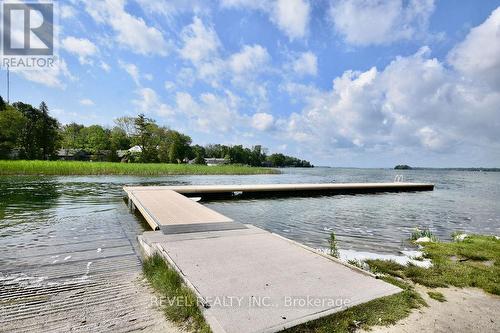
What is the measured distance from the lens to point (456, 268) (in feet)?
16.6

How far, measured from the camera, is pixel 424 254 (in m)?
6.20

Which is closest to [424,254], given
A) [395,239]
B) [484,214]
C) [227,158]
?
[395,239]

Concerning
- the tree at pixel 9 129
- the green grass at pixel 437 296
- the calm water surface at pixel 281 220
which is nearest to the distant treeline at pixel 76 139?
→ the tree at pixel 9 129

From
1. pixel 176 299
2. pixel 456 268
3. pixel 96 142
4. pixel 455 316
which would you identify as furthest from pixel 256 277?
pixel 96 142

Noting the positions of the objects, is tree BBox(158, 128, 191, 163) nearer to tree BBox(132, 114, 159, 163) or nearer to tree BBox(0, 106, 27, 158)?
Answer: tree BBox(132, 114, 159, 163)

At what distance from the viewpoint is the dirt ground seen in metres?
2.94

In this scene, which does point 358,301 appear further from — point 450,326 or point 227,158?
point 227,158

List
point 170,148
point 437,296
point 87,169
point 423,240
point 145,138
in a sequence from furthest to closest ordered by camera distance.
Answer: point 170,148, point 145,138, point 87,169, point 423,240, point 437,296

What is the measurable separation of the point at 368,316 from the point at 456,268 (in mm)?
3225

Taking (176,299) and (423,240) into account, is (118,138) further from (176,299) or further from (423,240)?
(176,299)

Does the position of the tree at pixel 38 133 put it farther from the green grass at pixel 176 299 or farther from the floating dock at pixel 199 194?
the green grass at pixel 176 299

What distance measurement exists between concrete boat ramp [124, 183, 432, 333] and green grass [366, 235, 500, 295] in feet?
3.80

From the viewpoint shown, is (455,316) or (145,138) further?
(145,138)

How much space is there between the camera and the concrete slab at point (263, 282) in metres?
2.87
